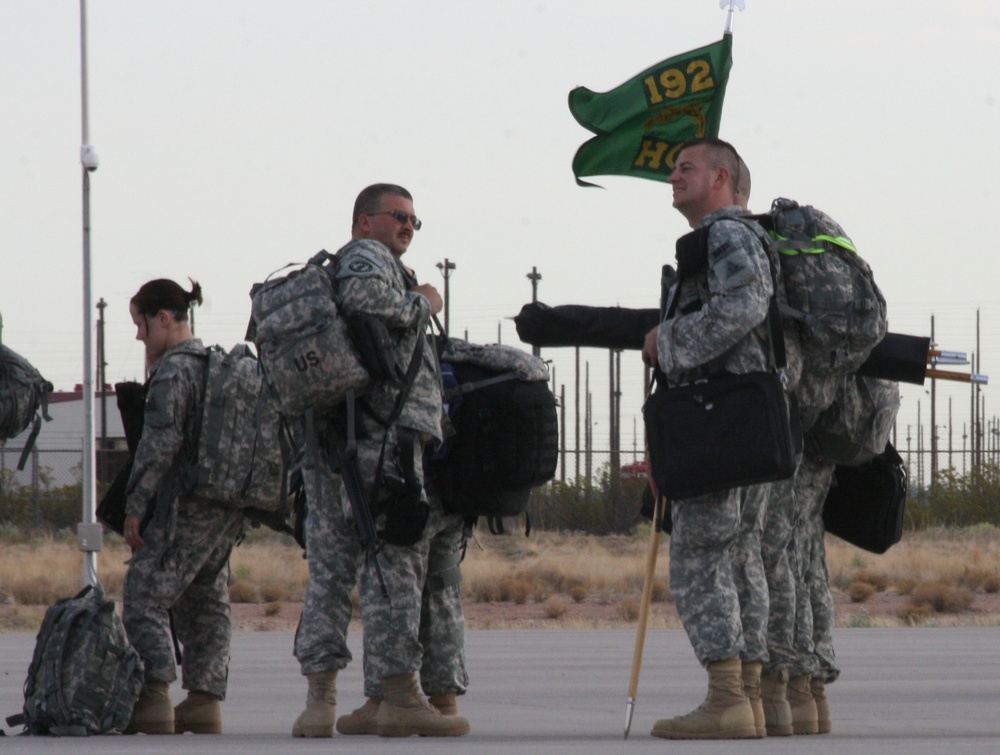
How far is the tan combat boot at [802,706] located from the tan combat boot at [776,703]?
134mm

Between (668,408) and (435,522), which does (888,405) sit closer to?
(668,408)

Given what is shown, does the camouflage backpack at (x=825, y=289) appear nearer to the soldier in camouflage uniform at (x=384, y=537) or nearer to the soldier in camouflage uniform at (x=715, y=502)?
the soldier in camouflage uniform at (x=715, y=502)

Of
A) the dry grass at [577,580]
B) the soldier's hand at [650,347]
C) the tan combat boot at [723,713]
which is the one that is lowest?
the dry grass at [577,580]

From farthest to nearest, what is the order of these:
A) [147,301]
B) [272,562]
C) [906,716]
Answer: [272,562]
[906,716]
[147,301]

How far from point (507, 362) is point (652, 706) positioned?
8.07 ft

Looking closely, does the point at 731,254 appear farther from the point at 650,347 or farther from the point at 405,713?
the point at 405,713

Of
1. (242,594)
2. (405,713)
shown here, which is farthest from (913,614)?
(405,713)

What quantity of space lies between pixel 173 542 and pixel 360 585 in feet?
3.45

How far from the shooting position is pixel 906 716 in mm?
8391

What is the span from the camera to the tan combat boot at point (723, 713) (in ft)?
21.1

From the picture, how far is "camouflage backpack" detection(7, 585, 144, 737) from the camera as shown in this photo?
7.02m

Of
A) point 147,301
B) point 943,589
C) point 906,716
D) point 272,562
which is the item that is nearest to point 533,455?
point 147,301

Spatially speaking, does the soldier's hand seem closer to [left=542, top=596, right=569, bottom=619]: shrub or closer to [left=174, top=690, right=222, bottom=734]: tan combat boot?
[left=174, top=690, right=222, bottom=734]: tan combat boot

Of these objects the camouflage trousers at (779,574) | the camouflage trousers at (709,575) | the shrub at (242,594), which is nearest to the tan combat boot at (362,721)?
the camouflage trousers at (709,575)
